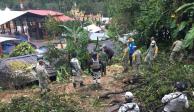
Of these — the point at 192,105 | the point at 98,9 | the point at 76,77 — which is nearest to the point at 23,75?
the point at 76,77

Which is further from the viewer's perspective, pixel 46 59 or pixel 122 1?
pixel 122 1

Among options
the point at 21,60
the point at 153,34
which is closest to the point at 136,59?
the point at 21,60

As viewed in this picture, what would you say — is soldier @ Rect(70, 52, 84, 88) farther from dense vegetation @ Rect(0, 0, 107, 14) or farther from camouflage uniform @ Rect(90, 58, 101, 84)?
dense vegetation @ Rect(0, 0, 107, 14)

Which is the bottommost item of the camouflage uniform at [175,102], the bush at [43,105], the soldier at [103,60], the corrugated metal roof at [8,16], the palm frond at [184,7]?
the corrugated metal roof at [8,16]

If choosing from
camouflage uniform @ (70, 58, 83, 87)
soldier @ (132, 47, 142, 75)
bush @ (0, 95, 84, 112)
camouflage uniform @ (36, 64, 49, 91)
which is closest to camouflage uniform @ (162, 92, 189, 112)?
bush @ (0, 95, 84, 112)

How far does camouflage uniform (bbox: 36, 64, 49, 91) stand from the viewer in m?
14.3

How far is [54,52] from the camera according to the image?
19.8 m

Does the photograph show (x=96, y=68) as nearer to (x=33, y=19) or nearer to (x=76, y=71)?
(x=76, y=71)

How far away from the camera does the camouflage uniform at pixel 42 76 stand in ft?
46.9

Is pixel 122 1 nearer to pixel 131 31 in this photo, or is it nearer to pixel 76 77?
pixel 131 31

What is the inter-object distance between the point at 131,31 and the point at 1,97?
1183 cm

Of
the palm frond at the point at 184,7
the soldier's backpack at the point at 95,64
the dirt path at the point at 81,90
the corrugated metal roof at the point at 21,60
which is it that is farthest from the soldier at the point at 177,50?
the corrugated metal roof at the point at 21,60

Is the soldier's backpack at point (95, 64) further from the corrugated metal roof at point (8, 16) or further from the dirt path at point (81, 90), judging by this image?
the corrugated metal roof at point (8, 16)

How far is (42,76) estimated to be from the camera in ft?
47.2
